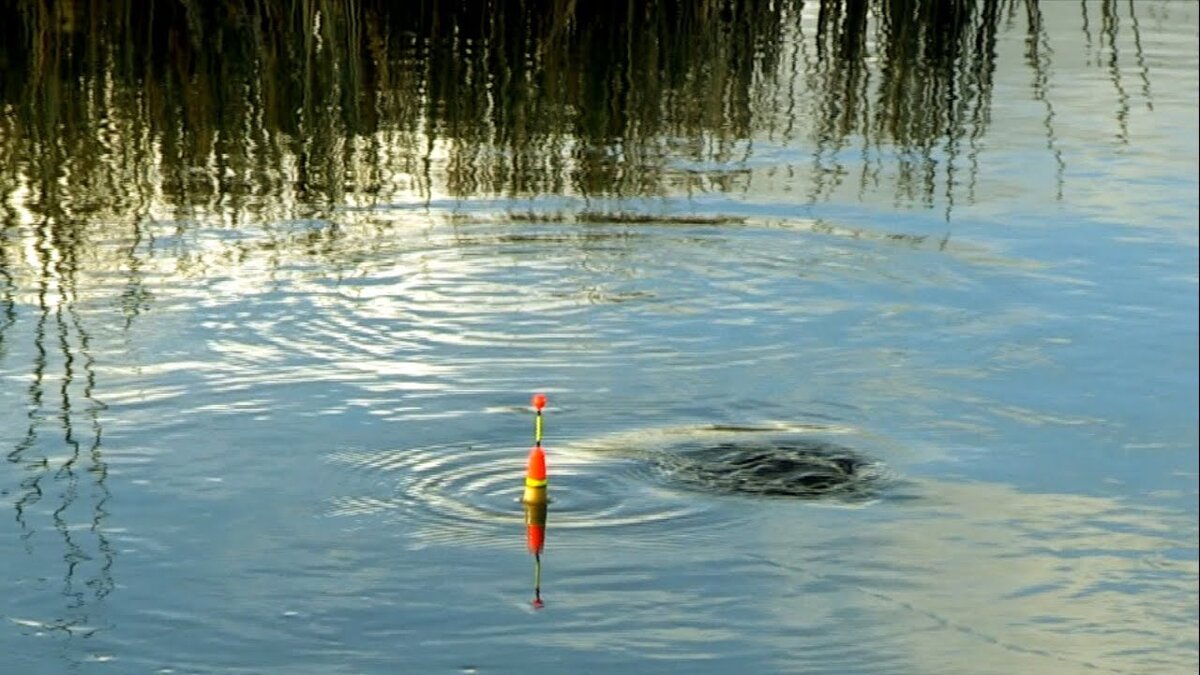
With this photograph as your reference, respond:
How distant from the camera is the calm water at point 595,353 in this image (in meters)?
6.35

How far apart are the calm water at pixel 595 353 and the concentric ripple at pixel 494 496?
0.02 m

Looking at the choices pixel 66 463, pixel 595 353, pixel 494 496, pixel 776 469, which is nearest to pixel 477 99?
pixel 595 353

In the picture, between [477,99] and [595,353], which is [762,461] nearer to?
[595,353]

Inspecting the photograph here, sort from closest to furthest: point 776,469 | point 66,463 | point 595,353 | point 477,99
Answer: point 776,469
point 66,463
point 595,353
point 477,99

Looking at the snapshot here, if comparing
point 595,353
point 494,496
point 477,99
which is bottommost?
point 494,496

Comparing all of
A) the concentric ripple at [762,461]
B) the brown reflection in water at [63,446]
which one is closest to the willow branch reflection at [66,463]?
the brown reflection in water at [63,446]

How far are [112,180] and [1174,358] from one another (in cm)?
554

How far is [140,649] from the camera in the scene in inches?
241

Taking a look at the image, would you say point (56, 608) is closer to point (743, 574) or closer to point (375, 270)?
point (743, 574)

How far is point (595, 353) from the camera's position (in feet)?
29.6

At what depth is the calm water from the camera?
20.8ft

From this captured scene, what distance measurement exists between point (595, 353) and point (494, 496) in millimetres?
1777

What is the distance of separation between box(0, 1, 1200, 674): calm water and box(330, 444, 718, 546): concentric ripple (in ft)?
0.06

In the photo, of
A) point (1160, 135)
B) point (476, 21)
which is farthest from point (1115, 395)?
point (476, 21)
